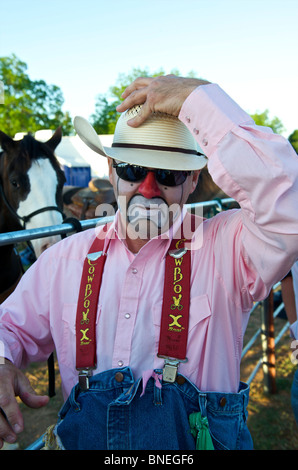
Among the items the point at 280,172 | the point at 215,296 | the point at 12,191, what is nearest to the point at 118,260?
the point at 215,296

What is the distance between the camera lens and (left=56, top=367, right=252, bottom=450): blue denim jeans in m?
1.09

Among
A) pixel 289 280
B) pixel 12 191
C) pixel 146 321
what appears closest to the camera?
pixel 146 321

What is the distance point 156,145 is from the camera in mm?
1374

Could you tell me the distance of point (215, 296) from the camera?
4.20 ft

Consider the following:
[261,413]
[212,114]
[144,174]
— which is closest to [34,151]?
[144,174]

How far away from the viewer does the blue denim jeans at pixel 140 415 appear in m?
1.09

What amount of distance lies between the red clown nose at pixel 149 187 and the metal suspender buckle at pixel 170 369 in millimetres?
628

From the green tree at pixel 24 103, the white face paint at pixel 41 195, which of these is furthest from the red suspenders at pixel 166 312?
the green tree at pixel 24 103

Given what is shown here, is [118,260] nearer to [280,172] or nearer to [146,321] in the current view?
[146,321]

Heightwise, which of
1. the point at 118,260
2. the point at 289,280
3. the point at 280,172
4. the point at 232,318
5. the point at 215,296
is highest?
the point at 280,172

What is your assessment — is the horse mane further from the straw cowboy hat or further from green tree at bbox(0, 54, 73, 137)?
green tree at bbox(0, 54, 73, 137)

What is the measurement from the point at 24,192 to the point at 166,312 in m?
2.28

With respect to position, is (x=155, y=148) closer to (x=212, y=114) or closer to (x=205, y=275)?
(x=212, y=114)
